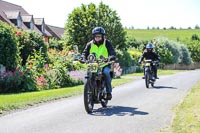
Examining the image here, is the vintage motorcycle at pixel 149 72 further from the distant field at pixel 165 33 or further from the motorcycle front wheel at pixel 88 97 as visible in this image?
the distant field at pixel 165 33

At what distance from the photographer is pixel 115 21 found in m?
54.0

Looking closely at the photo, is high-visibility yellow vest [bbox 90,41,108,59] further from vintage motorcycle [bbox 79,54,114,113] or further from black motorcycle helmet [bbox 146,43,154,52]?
black motorcycle helmet [bbox 146,43,154,52]

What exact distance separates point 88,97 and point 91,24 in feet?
139

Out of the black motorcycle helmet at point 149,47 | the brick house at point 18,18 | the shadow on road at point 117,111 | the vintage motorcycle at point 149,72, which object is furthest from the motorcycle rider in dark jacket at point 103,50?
the brick house at point 18,18

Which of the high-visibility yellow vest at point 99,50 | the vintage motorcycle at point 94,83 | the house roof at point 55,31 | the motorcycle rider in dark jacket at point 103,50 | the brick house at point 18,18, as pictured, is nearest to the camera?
the vintage motorcycle at point 94,83

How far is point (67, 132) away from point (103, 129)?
0.78 metres

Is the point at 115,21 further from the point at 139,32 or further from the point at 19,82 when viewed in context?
the point at 139,32

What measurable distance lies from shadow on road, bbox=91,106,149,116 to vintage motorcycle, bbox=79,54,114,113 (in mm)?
249

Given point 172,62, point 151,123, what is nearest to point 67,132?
point 151,123

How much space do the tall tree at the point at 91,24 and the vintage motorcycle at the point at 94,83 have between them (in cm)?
4105

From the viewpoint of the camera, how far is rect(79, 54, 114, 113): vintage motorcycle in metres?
10.8

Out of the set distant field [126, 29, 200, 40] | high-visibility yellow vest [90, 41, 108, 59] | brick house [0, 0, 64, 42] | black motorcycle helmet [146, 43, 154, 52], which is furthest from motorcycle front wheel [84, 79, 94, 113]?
distant field [126, 29, 200, 40]

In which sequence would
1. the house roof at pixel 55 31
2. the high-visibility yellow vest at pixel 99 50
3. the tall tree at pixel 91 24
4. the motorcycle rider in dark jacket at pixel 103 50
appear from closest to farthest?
1. the motorcycle rider in dark jacket at pixel 103 50
2. the high-visibility yellow vest at pixel 99 50
3. the tall tree at pixel 91 24
4. the house roof at pixel 55 31

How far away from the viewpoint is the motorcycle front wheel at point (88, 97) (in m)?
10.6
